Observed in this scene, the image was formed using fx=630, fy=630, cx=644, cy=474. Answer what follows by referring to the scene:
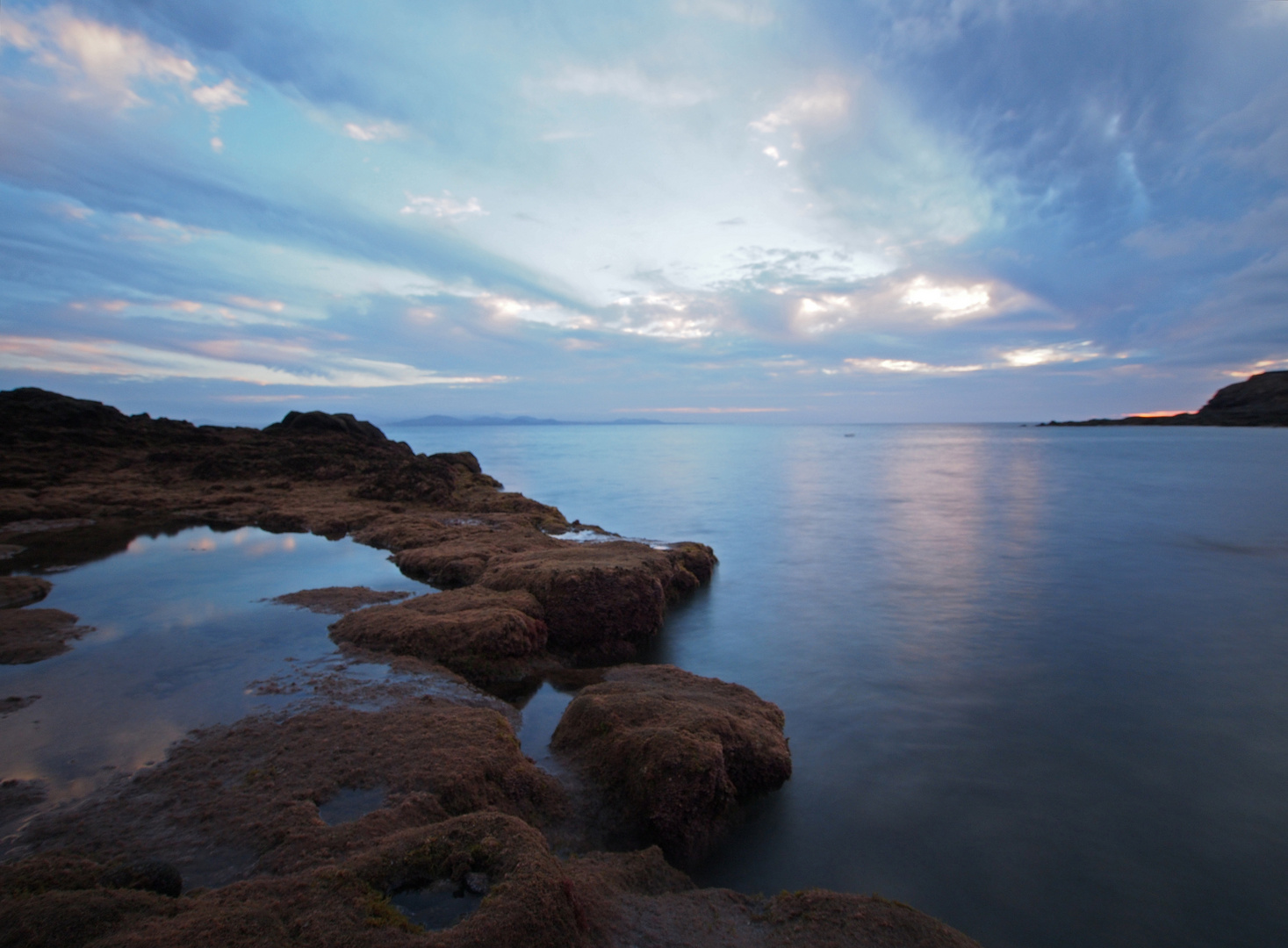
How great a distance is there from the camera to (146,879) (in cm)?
416

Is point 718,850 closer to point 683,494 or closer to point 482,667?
point 482,667

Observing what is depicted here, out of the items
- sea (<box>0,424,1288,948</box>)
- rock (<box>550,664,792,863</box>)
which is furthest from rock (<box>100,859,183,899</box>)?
rock (<box>550,664,792,863</box>)

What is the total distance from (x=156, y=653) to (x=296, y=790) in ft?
19.1

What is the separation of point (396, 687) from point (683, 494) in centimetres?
3190

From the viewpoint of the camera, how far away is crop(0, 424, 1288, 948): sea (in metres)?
6.06

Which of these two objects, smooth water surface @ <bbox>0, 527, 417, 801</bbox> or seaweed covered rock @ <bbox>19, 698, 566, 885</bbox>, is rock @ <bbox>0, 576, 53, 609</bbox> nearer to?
smooth water surface @ <bbox>0, 527, 417, 801</bbox>

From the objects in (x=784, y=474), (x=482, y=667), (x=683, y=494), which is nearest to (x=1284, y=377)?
(x=784, y=474)

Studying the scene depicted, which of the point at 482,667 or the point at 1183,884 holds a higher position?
the point at 482,667

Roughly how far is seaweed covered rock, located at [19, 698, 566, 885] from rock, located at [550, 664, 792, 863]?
0.67m

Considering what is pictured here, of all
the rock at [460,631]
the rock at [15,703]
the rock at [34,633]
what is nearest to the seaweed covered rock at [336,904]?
the rock at [15,703]

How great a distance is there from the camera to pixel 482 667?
9266 millimetres

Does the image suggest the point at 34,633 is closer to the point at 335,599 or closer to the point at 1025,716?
the point at 335,599

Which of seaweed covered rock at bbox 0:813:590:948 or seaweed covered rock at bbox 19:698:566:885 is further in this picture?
seaweed covered rock at bbox 19:698:566:885

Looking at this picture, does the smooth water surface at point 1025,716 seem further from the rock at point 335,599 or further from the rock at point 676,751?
the rock at point 335,599
